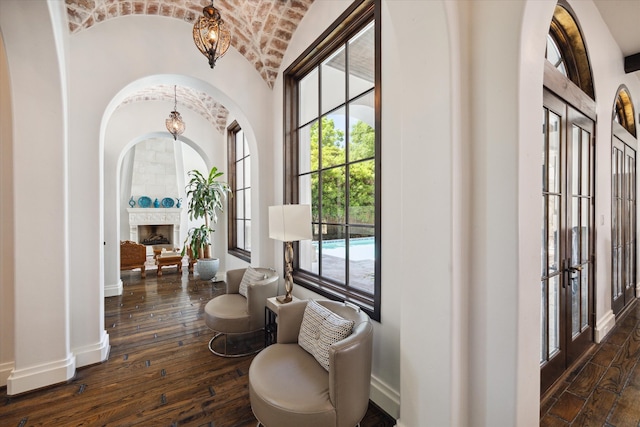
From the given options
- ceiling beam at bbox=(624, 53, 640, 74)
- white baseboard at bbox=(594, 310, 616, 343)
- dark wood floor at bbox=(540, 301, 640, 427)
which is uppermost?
ceiling beam at bbox=(624, 53, 640, 74)

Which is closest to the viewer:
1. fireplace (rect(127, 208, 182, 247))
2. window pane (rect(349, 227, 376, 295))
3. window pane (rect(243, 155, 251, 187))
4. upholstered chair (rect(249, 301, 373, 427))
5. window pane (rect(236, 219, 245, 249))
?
upholstered chair (rect(249, 301, 373, 427))

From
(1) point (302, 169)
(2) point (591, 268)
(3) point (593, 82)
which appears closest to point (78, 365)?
(1) point (302, 169)

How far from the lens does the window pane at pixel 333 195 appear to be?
8.99ft

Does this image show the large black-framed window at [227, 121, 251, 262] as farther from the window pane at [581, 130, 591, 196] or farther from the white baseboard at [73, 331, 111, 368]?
the window pane at [581, 130, 591, 196]

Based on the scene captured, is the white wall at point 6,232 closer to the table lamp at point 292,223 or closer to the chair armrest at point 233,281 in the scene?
the chair armrest at point 233,281

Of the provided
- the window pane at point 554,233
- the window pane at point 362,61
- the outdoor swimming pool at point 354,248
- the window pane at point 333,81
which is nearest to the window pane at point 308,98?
the window pane at point 333,81

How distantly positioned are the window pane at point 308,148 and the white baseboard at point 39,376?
9.49 ft

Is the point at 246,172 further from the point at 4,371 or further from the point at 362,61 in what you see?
the point at 4,371

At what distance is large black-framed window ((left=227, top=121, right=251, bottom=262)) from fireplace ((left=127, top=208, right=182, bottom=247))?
4.70 m

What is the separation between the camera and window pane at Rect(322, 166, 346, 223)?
2740 millimetres

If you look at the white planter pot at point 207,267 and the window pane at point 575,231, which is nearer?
the window pane at point 575,231

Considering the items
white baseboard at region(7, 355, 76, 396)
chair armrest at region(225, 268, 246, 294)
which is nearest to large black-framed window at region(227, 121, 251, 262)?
chair armrest at region(225, 268, 246, 294)

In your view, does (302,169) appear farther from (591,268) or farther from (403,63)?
(591,268)

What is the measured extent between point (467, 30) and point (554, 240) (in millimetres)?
1681
